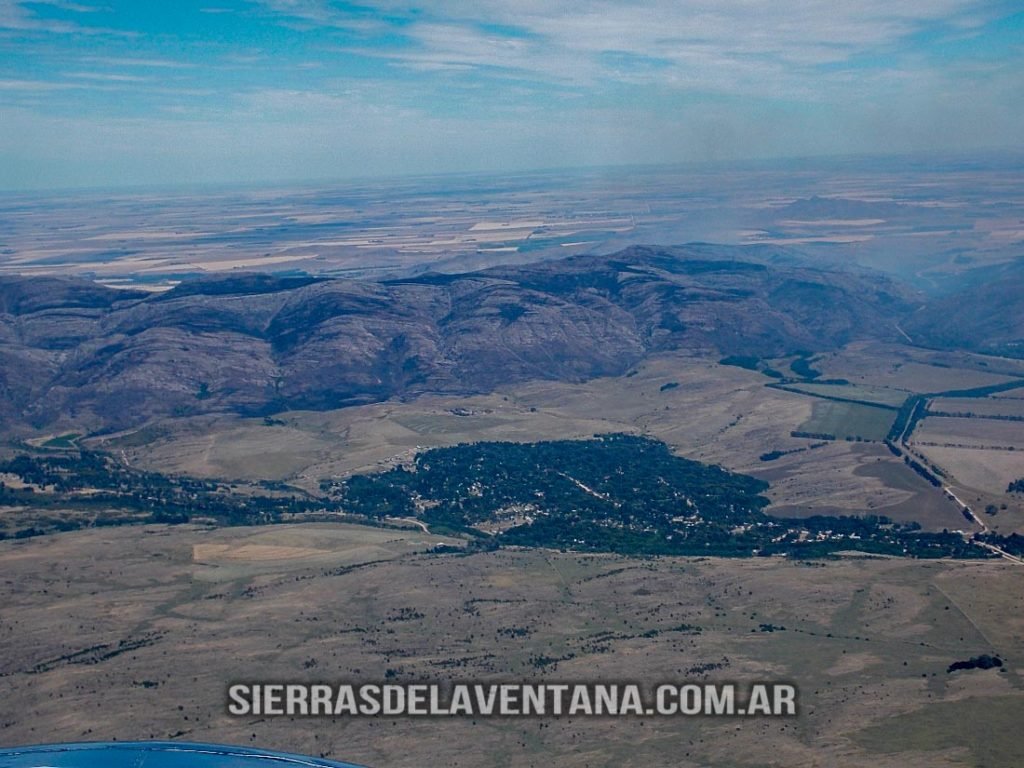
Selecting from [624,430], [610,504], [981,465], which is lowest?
[610,504]

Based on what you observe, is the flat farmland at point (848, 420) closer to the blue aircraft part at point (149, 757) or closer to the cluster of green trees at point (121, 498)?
the cluster of green trees at point (121, 498)

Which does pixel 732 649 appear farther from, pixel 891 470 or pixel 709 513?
pixel 891 470

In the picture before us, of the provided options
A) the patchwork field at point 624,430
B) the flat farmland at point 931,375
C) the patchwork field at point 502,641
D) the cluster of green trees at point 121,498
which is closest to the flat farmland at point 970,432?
the patchwork field at point 624,430

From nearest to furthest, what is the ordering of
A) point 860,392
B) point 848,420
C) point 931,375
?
point 848,420
point 860,392
point 931,375

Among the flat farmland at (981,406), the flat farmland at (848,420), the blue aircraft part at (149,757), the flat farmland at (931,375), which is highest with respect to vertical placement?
the blue aircraft part at (149,757)

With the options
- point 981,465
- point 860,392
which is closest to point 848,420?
point 860,392

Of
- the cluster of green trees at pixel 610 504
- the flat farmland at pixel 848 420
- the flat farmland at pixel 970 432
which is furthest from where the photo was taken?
the flat farmland at pixel 848 420

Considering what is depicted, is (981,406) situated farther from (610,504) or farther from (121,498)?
(121,498)

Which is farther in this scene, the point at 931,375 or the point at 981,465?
the point at 931,375

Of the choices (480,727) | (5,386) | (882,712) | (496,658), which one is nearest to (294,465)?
(5,386)

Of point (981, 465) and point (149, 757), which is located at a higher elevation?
point (149, 757)
